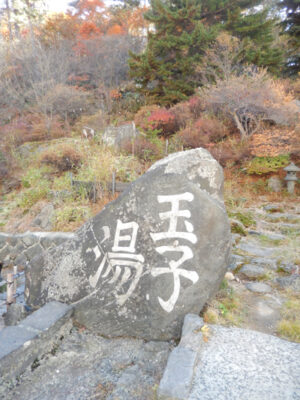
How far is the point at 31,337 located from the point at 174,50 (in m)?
10.9

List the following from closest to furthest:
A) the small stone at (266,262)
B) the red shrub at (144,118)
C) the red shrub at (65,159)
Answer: the small stone at (266,262)
the red shrub at (65,159)
the red shrub at (144,118)

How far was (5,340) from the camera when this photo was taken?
1.86 m

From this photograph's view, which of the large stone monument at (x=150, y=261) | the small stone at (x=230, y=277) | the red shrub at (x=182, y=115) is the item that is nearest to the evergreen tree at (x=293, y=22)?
the red shrub at (x=182, y=115)

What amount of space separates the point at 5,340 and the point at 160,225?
1372mm

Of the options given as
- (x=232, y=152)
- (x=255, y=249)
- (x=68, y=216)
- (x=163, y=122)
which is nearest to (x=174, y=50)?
(x=163, y=122)

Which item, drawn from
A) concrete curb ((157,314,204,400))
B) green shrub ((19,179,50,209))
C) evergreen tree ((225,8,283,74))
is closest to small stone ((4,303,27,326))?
concrete curb ((157,314,204,400))

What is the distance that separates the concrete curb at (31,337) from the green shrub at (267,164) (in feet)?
18.3

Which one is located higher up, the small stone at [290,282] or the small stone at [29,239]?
the small stone at [290,282]

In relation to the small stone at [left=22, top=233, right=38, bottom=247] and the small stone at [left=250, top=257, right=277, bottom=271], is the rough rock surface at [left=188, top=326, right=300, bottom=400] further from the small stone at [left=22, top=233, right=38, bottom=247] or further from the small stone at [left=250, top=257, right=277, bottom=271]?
the small stone at [left=22, top=233, right=38, bottom=247]

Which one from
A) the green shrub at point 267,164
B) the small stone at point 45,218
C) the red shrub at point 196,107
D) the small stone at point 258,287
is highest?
the red shrub at point 196,107

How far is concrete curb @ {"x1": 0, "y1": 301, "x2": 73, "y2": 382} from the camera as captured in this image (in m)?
1.76

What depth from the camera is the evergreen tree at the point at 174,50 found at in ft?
31.8

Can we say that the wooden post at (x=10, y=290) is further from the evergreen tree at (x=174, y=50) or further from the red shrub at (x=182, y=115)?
the evergreen tree at (x=174, y=50)

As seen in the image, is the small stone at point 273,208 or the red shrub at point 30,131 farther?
the red shrub at point 30,131
